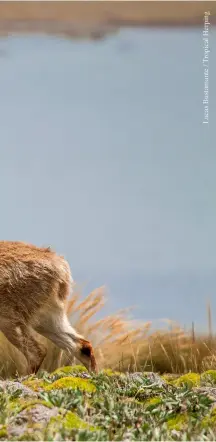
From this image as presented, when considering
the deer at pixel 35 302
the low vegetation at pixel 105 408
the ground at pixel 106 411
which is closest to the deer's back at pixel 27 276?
the deer at pixel 35 302

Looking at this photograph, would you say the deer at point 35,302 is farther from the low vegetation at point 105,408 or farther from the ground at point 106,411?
the ground at point 106,411

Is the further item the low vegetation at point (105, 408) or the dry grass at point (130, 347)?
the dry grass at point (130, 347)

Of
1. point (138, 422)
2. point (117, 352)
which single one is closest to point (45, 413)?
point (138, 422)

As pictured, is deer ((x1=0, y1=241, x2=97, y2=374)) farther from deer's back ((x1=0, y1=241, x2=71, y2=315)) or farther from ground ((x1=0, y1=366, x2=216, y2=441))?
ground ((x1=0, y1=366, x2=216, y2=441))

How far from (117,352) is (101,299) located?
Answer: 60 cm

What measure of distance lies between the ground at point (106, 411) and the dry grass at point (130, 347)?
312 centimetres

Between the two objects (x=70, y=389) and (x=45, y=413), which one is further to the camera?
(x=70, y=389)

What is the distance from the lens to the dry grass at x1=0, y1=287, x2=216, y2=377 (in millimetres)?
10414

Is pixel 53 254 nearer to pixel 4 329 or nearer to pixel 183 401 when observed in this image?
pixel 4 329

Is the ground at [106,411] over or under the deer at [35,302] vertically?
under

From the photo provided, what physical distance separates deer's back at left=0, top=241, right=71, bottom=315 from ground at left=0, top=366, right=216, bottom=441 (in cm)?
195

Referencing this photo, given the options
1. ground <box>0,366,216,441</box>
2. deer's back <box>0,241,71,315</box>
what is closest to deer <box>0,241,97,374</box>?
deer's back <box>0,241,71,315</box>

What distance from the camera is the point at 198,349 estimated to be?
1066 cm

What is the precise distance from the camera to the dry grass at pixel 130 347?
10.4 m
